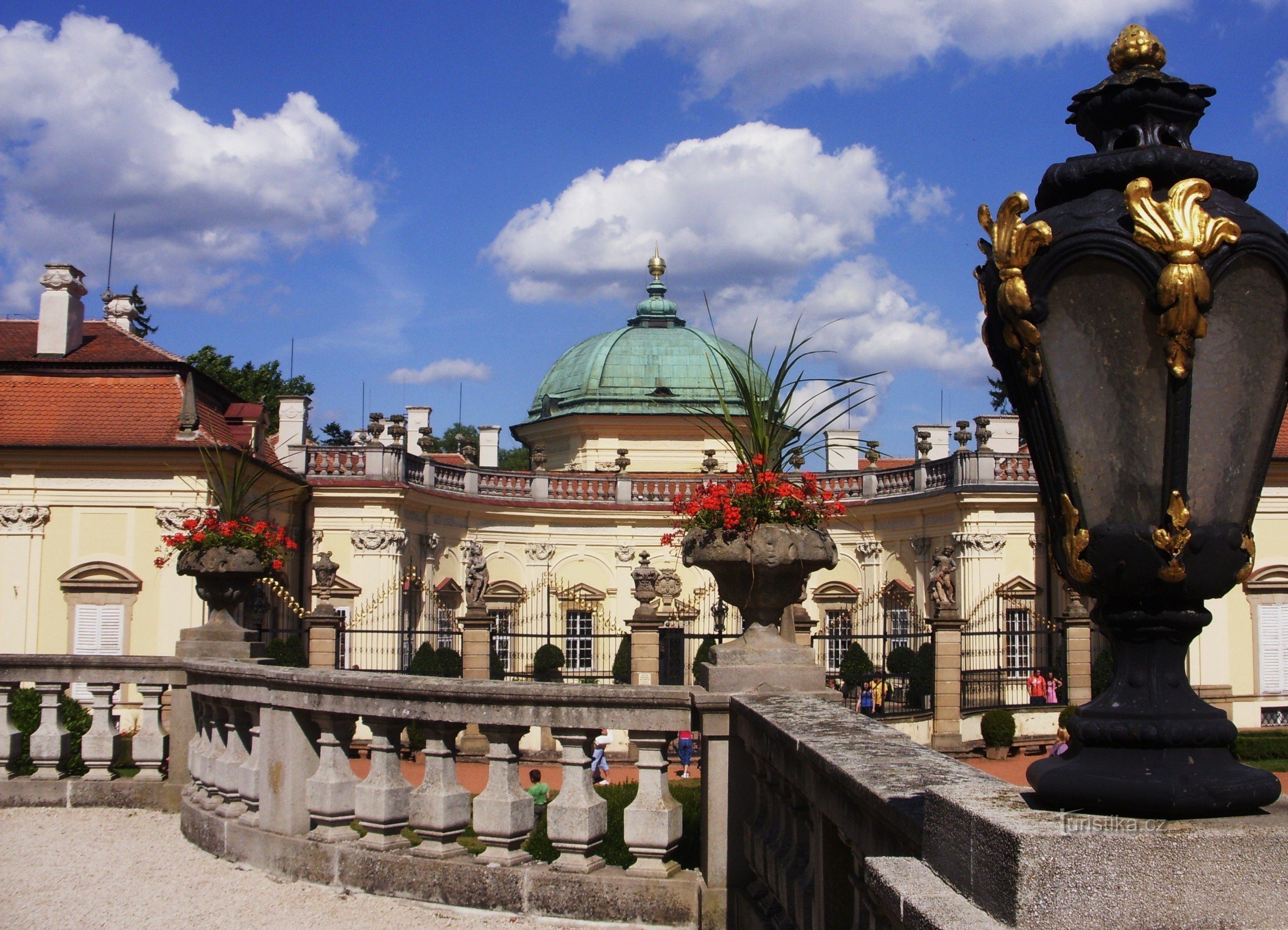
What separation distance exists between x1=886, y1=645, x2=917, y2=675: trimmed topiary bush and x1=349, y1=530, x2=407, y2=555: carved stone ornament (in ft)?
41.1

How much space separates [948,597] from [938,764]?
17619 millimetres

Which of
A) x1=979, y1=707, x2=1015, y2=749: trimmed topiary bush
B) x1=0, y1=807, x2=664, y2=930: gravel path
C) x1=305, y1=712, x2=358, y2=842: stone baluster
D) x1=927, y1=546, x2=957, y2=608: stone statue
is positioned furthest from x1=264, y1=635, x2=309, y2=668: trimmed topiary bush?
x1=305, y1=712, x2=358, y2=842: stone baluster

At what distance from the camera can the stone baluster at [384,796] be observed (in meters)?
6.46

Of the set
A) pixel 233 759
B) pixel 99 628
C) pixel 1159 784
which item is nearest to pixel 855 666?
pixel 99 628

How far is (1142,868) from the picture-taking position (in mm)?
2000

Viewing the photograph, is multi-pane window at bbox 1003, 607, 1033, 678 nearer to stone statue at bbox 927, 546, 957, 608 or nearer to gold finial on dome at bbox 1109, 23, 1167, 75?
stone statue at bbox 927, 546, 957, 608

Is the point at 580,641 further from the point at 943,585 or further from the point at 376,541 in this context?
the point at 943,585

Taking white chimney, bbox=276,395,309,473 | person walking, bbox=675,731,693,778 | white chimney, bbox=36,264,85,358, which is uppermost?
white chimney, bbox=36,264,85,358

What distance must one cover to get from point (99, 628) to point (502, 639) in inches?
390

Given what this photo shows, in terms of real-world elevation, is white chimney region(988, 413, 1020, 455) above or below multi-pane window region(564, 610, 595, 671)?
above

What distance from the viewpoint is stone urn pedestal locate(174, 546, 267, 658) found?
31.4ft

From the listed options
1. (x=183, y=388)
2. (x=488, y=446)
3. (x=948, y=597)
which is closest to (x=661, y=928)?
(x=948, y=597)

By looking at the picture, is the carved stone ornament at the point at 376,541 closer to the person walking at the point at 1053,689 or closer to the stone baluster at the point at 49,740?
the person walking at the point at 1053,689

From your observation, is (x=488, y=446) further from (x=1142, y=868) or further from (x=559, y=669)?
(x=1142, y=868)
